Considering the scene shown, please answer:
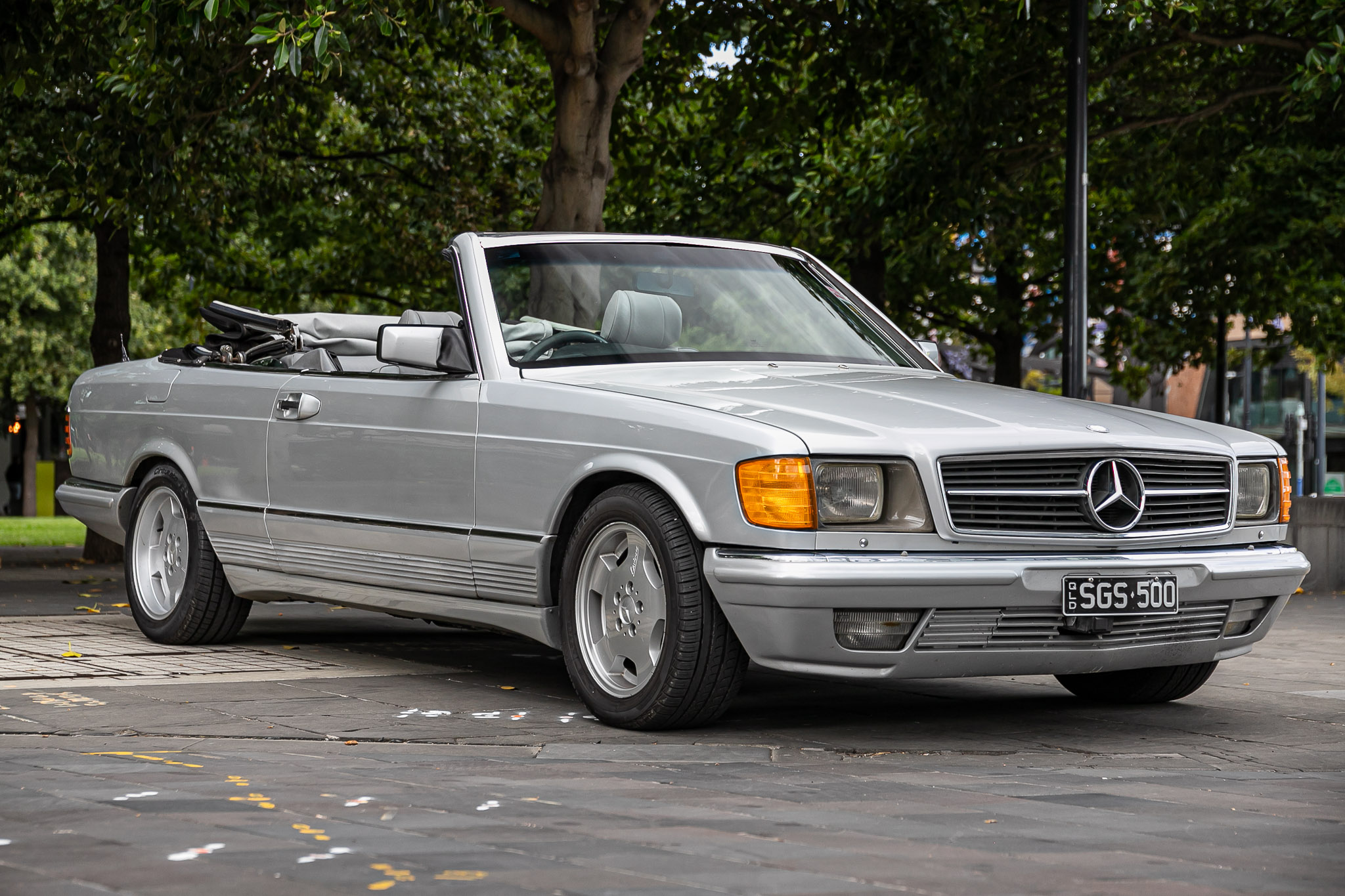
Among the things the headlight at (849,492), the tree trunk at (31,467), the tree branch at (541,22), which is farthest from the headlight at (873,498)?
the tree trunk at (31,467)

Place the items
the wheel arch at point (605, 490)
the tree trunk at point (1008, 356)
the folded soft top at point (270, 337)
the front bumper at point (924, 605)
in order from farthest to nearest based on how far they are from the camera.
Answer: the tree trunk at point (1008, 356)
the folded soft top at point (270, 337)
the wheel arch at point (605, 490)
the front bumper at point (924, 605)

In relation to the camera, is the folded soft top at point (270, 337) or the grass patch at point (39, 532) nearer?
the folded soft top at point (270, 337)

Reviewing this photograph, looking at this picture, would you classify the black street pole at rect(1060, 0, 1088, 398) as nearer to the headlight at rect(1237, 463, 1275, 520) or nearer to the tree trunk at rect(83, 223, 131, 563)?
the headlight at rect(1237, 463, 1275, 520)

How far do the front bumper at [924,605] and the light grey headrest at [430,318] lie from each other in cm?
238

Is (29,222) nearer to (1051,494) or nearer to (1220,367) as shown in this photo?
(1051,494)

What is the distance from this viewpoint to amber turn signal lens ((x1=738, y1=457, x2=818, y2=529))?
5.38 metres

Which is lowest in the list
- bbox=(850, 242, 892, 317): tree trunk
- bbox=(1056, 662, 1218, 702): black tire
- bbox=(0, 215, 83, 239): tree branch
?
bbox=(1056, 662, 1218, 702): black tire

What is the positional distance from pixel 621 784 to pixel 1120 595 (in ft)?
6.04

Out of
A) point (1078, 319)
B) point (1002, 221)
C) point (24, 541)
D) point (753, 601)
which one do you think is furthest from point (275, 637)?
point (24, 541)

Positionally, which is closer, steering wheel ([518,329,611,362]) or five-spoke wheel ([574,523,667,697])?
five-spoke wheel ([574,523,667,697])

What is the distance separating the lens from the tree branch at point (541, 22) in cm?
1099

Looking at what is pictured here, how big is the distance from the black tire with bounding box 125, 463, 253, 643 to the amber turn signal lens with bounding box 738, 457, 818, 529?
3375 millimetres

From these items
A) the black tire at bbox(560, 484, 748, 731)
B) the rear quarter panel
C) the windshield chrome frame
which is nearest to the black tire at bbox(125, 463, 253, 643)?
the rear quarter panel

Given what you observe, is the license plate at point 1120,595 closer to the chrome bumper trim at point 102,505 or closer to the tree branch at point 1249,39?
the chrome bumper trim at point 102,505
